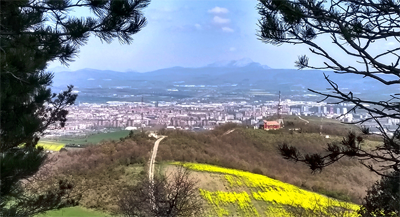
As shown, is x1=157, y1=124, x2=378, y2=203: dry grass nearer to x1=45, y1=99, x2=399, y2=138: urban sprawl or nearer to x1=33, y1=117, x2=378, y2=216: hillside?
x1=33, y1=117, x2=378, y2=216: hillside

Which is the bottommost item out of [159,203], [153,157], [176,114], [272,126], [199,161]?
[199,161]

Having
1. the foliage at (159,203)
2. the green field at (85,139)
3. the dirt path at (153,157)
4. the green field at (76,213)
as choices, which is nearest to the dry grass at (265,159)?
the dirt path at (153,157)

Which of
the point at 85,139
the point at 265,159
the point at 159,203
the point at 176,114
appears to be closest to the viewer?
the point at 159,203

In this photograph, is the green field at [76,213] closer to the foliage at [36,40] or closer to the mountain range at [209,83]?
the foliage at [36,40]

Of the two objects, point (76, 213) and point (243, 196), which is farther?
point (243, 196)

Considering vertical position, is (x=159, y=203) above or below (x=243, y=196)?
above

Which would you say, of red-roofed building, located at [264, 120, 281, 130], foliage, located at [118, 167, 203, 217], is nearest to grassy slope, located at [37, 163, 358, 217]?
foliage, located at [118, 167, 203, 217]

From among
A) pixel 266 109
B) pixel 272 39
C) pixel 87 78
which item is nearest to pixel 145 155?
pixel 272 39

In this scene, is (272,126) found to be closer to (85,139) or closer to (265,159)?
(265,159)

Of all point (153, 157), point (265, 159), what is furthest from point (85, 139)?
point (265, 159)
